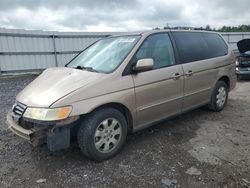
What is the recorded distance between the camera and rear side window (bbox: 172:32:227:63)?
485 cm

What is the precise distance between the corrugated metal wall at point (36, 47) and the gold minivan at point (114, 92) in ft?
25.2

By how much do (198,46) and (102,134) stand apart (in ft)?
9.26

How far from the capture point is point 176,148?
408 cm

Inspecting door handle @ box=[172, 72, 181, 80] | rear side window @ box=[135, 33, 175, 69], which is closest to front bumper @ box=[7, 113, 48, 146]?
rear side window @ box=[135, 33, 175, 69]

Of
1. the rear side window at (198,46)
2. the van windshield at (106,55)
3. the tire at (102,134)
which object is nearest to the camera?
the tire at (102,134)

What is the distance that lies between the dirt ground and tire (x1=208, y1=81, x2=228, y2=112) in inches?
27.3

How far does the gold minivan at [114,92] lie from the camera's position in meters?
3.34

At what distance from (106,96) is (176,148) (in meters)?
1.40

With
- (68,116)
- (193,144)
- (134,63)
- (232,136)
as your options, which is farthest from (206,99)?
(68,116)

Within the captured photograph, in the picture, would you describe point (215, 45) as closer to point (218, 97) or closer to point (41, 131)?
point (218, 97)

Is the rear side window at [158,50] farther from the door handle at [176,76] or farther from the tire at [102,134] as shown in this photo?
the tire at [102,134]

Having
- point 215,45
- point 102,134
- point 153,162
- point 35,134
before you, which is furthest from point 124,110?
point 215,45

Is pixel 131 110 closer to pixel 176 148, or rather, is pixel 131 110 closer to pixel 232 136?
pixel 176 148

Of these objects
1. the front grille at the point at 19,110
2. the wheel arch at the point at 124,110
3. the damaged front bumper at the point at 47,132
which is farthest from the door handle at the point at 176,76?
the front grille at the point at 19,110
